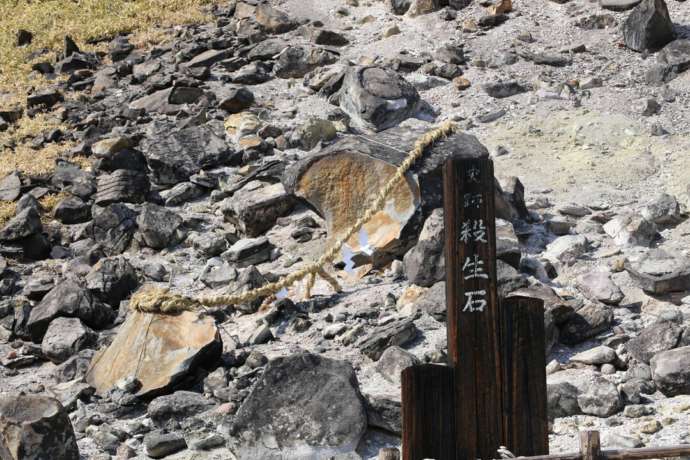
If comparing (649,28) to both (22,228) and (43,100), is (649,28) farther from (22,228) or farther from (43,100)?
(43,100)

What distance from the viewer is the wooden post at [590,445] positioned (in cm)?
407

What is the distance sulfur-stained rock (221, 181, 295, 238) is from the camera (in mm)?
9430

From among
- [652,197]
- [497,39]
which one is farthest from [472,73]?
[652,197]

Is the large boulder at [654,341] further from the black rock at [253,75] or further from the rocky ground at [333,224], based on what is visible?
the black rock at [253,75]

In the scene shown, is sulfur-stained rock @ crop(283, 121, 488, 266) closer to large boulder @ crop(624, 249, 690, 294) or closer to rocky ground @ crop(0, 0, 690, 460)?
rocky ground @ crop(0, 0, 690, 460)

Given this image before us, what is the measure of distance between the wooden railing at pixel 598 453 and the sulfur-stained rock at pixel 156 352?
9.64ft

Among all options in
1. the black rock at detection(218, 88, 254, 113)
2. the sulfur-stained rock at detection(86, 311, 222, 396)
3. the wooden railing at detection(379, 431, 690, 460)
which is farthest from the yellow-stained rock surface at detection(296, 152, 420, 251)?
the wooden railing at detection(379, 431, 690, 460)

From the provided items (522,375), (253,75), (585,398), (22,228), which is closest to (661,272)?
(585,398)

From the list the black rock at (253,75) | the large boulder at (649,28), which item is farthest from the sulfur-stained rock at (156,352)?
the large boulder at (649,28)

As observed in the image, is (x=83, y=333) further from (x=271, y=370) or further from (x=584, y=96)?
(x=584, y=96)

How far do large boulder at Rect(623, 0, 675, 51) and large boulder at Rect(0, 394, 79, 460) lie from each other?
7915 mm

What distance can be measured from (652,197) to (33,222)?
571 cm

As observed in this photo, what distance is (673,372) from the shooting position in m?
5.88

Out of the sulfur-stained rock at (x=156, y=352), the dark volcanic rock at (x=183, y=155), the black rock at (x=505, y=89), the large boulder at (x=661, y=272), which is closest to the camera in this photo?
the sulfur-stained rock at (x=156, y=352)
